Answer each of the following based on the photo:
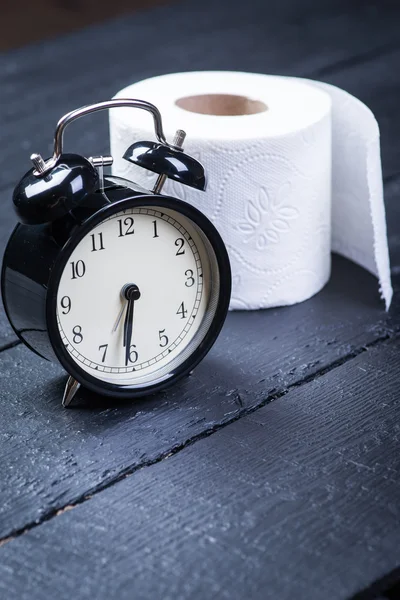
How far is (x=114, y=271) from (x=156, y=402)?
119 mm

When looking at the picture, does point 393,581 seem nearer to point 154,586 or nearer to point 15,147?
point 154,586

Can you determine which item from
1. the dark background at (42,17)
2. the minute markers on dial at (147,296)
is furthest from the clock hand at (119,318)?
the dark background at (42,17)

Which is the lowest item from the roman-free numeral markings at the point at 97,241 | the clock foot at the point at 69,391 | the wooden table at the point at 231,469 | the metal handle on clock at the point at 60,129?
the wooden table at the point at 231,469

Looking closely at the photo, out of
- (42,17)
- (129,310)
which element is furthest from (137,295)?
(42,17)

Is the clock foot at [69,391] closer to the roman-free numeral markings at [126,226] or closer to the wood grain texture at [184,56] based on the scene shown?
the roman-free numeral markings at [126,226]

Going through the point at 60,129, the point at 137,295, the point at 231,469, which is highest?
the point at 60,129

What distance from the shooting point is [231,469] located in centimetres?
70

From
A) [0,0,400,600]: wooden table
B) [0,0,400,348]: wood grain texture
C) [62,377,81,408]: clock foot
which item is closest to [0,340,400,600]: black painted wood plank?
[0,0,400,600]: wooden table

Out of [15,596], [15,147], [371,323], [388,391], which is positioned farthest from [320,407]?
[15,147]

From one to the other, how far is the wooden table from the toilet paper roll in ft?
0.12

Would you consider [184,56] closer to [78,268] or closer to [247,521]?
[78,268]

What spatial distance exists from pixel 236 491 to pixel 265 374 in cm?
18

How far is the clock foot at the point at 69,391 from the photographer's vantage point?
77cm

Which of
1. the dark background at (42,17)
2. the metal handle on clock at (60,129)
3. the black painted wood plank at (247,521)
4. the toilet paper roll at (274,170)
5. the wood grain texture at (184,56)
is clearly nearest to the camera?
the black painted wood plank at (247,521)
